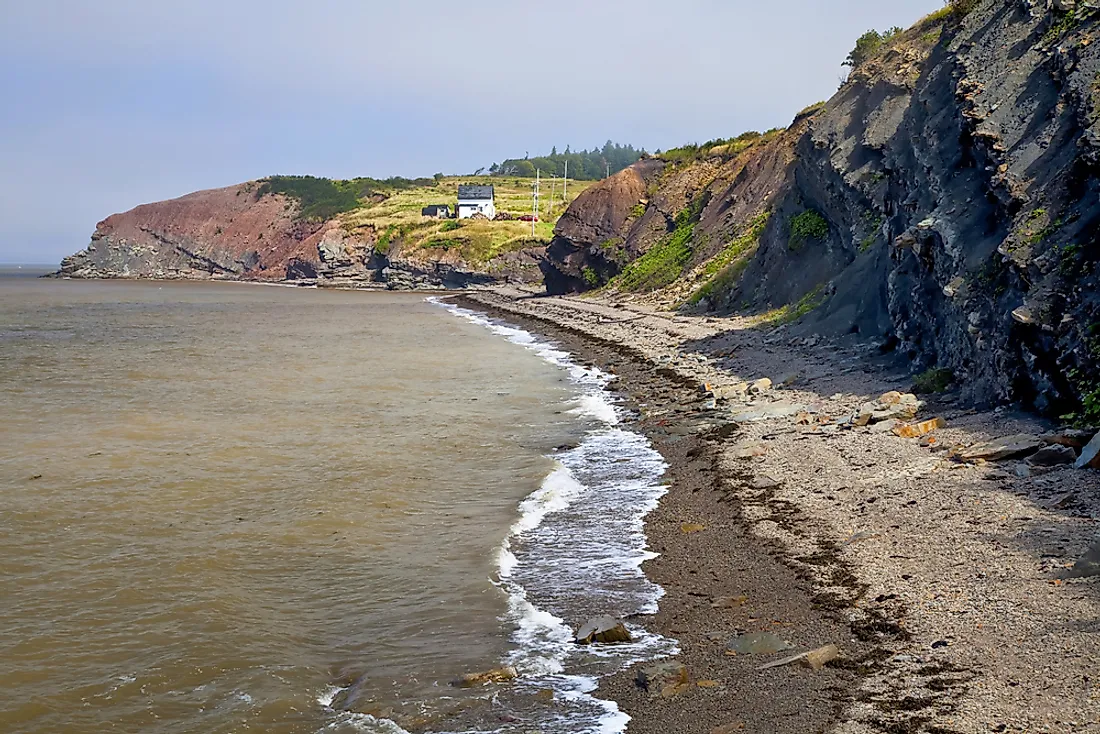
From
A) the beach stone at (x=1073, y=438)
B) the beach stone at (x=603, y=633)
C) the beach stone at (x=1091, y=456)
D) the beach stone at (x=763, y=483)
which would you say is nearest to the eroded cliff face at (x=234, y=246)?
the beach stone at (x=763, y=483)

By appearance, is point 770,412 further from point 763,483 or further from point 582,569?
point 582,569

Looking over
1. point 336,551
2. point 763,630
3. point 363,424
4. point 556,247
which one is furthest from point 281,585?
point 556,247

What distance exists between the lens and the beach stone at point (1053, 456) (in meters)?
10.1

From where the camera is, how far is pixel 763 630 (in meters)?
7.64

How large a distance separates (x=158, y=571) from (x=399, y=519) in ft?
10.3

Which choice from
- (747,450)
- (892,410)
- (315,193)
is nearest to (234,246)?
(315,193)

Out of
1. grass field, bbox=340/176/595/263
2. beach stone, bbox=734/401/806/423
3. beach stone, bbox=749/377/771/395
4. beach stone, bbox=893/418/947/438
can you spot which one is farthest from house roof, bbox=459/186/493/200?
beach stone, bbox=893/418/947/438

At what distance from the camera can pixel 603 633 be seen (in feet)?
26.2

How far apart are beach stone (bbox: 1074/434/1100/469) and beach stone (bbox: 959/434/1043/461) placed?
94 centimetres

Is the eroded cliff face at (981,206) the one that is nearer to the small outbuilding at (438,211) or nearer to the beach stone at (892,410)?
the beach stone at (892,410)

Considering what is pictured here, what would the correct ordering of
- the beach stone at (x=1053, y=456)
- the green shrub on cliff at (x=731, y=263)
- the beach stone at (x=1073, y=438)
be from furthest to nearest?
the green shrub on cliff at (x=731, y=263), the beach stone at (x=1073, y=438), the beach stone at (x=1053, y=456)

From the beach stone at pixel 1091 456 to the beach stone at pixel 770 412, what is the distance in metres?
6.73

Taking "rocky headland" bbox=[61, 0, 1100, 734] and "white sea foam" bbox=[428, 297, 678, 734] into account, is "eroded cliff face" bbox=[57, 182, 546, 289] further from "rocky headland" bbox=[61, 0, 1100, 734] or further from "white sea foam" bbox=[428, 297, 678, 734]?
"white sea foam" bbox=[428, 297, 678, 734]

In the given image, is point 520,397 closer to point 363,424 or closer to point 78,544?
point 363,424
